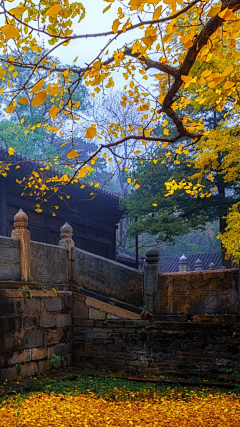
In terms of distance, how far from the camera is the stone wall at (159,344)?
7.04 metres

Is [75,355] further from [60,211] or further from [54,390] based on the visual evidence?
[60,211]

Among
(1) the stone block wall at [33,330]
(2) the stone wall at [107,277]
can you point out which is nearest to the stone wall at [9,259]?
(1) the stone block wall at [33,330]

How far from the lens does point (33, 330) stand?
22.9 ft

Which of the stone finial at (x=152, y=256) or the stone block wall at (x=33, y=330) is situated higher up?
the stone finial at (x=152, y=256)

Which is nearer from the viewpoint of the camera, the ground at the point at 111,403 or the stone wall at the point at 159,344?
the ground at the point at 111,403

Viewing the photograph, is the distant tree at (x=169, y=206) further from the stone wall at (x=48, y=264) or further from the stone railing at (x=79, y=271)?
the stone wall at (x=48, y=264)

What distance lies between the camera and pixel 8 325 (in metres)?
6.39

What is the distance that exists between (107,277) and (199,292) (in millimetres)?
1992

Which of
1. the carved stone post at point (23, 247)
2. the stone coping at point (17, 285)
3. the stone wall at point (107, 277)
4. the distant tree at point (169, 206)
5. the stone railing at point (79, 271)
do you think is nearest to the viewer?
the stone coping at point (17, 285)

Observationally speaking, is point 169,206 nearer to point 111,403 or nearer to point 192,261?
point 111,403

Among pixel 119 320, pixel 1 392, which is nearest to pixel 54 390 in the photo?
pixel 1 392

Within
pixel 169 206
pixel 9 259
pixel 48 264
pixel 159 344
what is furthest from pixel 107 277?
pixel 169 206

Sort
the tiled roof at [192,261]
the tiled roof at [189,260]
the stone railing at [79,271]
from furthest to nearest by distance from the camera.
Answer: the tiled roof at [192,261]
the tiled roof at [189,260]
the stone railing at [79,271]

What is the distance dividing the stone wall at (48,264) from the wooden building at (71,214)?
56.1 inches
